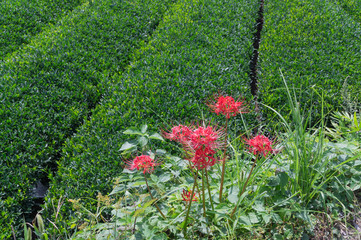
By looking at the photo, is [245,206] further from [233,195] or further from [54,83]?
[54,83]

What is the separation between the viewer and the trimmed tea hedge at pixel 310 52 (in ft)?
14.2

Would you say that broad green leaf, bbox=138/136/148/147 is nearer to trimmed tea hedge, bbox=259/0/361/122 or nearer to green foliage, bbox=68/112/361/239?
green foliage, bbox=68/112/361/239

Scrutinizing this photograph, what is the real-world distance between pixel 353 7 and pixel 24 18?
7468 mm

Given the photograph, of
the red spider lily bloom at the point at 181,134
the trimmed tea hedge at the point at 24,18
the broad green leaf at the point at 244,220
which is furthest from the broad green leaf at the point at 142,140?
the trimmed tea hedge at the point at 24,18

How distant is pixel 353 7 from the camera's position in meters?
6.96

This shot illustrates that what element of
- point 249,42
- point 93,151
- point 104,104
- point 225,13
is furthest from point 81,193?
point 225,13

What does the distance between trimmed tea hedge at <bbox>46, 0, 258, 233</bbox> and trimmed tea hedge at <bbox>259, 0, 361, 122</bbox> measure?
387 mm

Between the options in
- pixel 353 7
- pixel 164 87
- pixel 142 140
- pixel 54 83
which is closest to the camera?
pixel 142 140

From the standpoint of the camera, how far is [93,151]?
3561 mm

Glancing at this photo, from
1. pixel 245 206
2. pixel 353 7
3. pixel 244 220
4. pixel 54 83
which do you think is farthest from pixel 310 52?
pixel 54 83

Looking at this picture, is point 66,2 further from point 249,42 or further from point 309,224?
point 309,224

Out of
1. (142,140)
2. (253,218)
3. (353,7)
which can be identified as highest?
(353,7)

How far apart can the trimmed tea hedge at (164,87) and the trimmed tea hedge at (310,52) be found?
39 cm

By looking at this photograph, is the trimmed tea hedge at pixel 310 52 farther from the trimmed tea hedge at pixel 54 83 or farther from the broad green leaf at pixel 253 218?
the trimmed tea hedge at pixel 54 83
